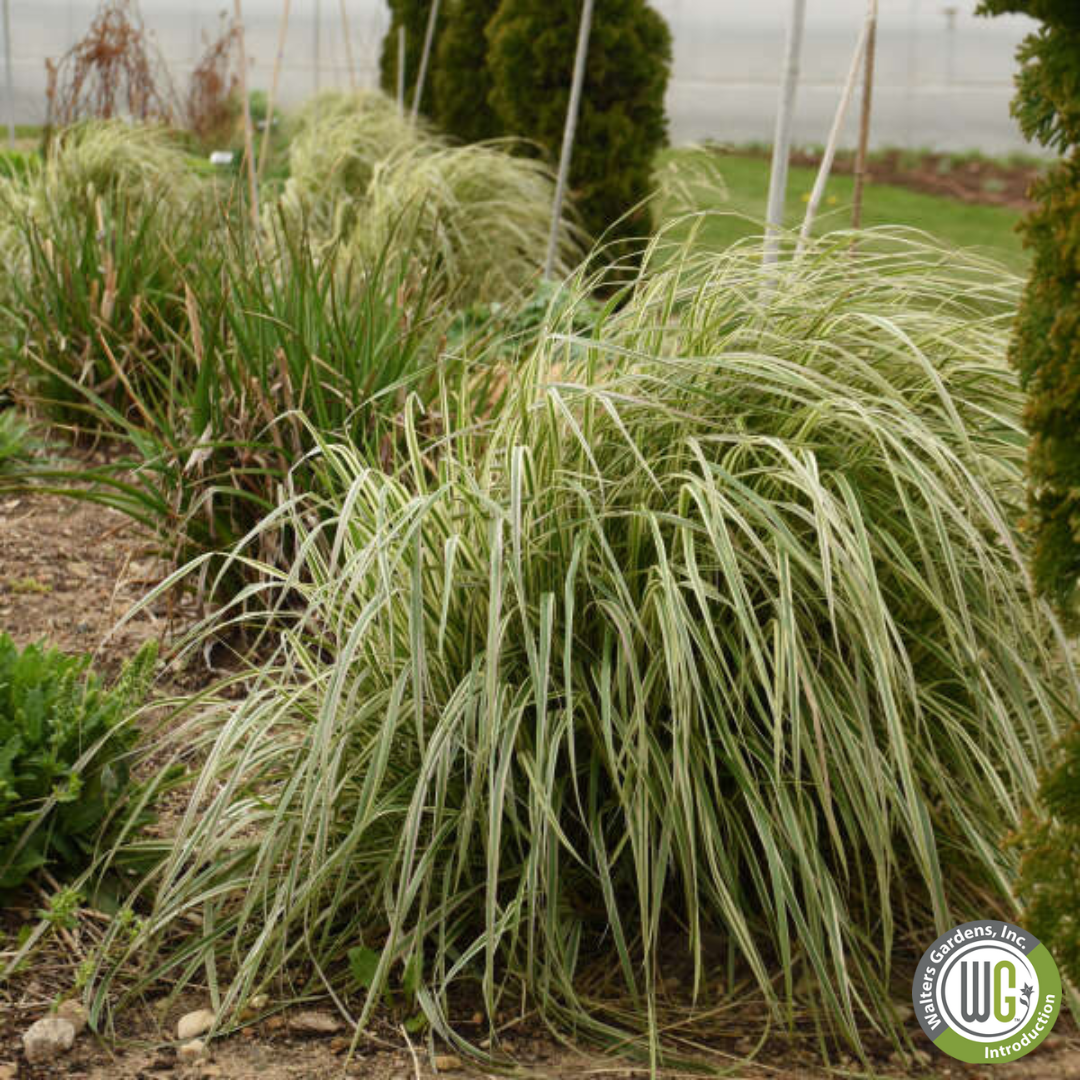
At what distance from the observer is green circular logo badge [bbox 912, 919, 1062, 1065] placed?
179 cm

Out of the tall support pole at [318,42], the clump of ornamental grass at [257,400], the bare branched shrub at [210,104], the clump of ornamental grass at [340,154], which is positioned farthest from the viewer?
the tall support pole at [318,42]

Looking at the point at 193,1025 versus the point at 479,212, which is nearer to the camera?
the point at 193,1025

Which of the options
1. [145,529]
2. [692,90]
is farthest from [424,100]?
[145,529]

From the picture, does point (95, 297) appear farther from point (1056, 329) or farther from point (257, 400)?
point (1056, 329)

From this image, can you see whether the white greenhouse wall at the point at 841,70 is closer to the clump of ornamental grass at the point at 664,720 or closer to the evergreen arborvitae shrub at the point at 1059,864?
the clump of ornamental grass at the point at 664,720

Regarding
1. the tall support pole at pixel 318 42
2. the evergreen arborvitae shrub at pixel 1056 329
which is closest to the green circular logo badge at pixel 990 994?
the evergreen arborvitae shrub at pixel 1056 329

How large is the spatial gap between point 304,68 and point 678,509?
58.1ft

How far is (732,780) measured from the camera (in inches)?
78.8

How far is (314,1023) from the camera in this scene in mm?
1824

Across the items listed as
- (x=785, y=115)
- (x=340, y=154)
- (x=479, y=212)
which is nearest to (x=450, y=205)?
(x=479, y=212)

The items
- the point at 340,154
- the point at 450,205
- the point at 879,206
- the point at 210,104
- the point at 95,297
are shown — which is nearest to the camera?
the point at 95,297

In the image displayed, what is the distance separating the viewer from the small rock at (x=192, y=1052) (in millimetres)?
1740

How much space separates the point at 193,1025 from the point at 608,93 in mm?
5932

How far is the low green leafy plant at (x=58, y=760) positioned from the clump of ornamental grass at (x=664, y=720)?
14 centimetres
